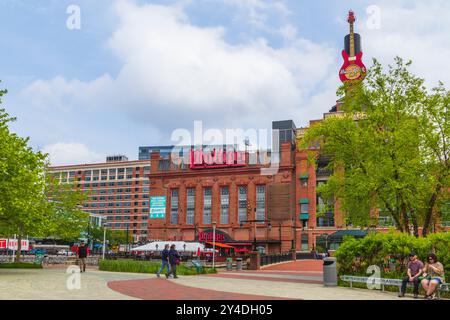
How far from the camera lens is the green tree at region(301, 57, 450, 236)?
71.9 feet

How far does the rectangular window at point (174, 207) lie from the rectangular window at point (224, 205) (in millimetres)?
8856

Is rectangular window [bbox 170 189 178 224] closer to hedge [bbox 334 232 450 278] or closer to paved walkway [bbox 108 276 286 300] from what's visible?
hedge [bbox 334 232 450 278]

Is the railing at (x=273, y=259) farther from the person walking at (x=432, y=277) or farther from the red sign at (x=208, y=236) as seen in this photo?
the red sign at (x=208, y=236)

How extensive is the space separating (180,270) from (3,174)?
10.1 meters

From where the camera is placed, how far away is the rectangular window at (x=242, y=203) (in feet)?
252

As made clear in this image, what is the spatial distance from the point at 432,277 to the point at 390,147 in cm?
937

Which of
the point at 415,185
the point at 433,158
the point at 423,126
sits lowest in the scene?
the point at 415,185

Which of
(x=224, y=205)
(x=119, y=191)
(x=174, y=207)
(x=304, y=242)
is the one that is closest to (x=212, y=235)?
(x=224, y=205)

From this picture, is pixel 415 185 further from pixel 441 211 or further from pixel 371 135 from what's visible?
pixel 441 211

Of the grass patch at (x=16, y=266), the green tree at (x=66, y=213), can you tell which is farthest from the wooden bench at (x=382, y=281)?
the green tree at (x=66, y=213)

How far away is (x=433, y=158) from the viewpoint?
2292 centimetres
